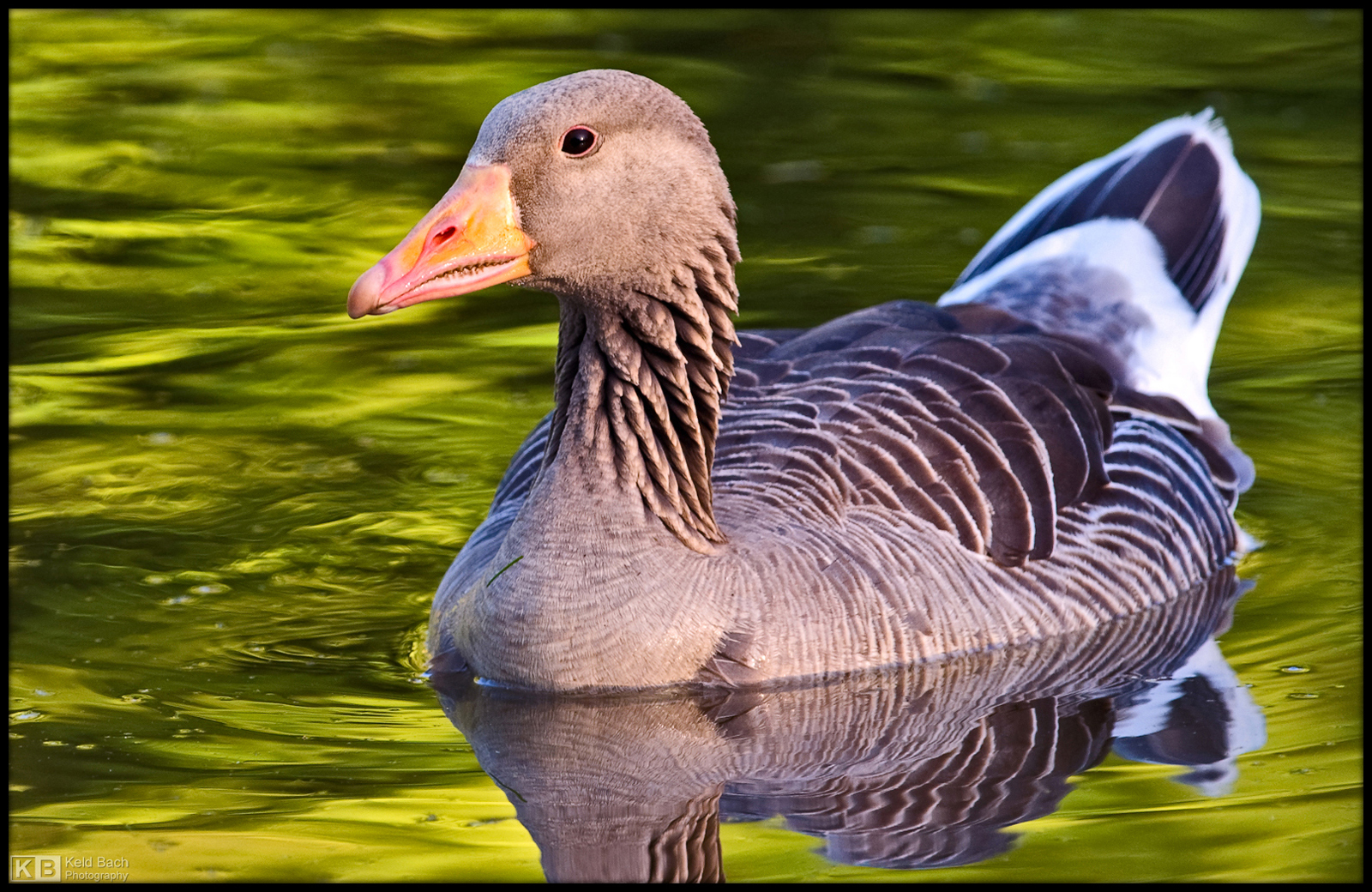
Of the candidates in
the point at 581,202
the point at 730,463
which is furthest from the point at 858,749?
the point at 581,202

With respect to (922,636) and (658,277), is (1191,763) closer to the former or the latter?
(922,636)

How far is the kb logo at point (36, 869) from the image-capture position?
6.39 metres

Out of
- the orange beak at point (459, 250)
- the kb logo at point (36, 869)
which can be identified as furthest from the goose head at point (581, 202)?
the kb logo at point (36, 869)

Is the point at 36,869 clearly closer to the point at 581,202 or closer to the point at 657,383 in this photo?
the point at 657,383

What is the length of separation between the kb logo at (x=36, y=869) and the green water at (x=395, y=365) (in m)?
0.08

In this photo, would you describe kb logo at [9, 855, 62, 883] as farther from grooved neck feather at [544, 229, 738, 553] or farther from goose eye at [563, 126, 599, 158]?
goose eye at [563, 126, 599, 158]

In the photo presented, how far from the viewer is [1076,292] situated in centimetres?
1015

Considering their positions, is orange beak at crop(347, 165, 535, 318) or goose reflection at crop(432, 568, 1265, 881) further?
orange beak at crop(347, 165, 535, 318)

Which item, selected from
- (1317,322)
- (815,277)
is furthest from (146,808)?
(1317,322)

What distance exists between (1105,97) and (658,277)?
9.38m

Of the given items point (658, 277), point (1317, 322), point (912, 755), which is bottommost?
point (912, 755)

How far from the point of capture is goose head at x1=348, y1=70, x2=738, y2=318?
7.11 meters

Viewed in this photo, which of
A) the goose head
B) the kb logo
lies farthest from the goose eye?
the kb logo

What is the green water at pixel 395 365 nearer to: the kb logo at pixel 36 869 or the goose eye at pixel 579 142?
the kb logo at pixel 36 869
